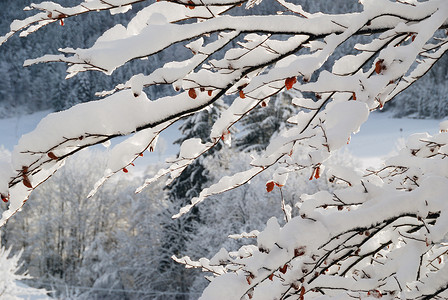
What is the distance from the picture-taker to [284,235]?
1.52 meters

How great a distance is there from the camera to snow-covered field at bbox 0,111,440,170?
110 ft

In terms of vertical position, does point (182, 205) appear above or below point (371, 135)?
above

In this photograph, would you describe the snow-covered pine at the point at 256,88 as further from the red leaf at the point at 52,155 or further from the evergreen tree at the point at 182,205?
the evergreen tree at the point at 182,205

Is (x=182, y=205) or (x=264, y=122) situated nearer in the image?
(x=182, y=205)

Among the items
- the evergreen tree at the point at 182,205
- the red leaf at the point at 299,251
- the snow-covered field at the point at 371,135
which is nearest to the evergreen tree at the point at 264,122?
the snow-covered field at the point at 371,135

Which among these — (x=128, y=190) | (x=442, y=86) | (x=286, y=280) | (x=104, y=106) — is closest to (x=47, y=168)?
(x=104, y=106)

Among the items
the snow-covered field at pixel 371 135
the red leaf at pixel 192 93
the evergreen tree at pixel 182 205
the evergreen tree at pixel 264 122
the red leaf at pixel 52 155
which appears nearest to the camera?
the red leaf at pixel 52 155

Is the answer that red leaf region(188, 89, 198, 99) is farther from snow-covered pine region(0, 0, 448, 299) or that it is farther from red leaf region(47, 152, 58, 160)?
red leaf region(47, 152, 58, 160)

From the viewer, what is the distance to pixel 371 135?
42.1 metres

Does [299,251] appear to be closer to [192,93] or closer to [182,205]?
[192,93]

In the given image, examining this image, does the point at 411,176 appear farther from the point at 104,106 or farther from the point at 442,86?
the point at 442,86

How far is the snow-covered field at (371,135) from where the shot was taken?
3350 cm

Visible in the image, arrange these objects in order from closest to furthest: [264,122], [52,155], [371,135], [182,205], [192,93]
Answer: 1. [52,155]
2. [192,93]
3. [182,205]
4. [264,122]
5. [371,135]

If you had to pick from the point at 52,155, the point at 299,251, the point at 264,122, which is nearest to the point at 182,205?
the point at 264,122
